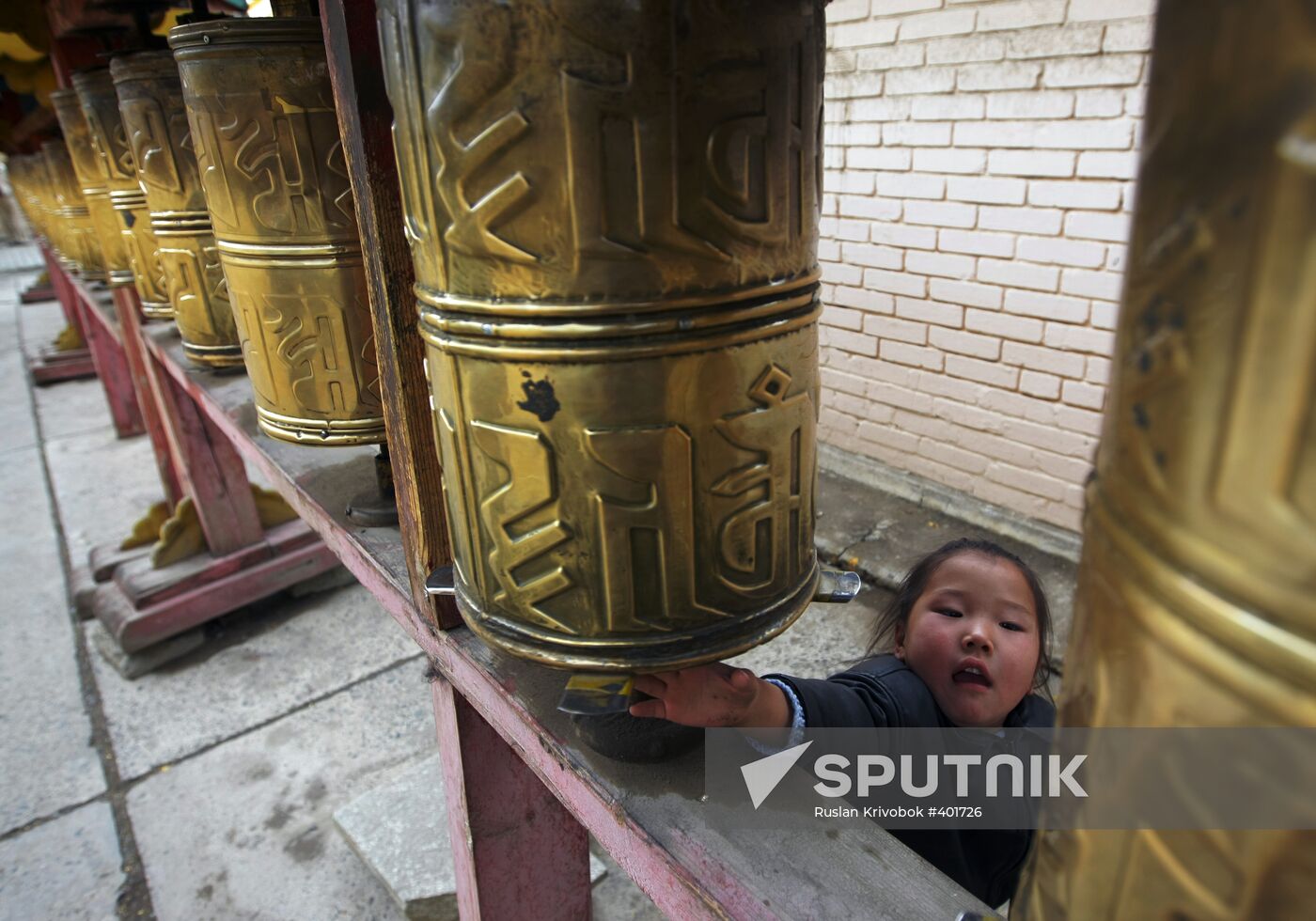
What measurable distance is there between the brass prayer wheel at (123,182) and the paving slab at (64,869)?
1414 millimetres

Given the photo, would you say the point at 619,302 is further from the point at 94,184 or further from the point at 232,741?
the point at 94,184

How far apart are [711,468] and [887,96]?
268 centimetres

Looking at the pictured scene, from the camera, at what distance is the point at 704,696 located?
29.4 inches

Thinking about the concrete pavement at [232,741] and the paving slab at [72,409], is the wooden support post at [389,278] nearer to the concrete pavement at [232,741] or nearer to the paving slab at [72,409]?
the concrete pavement at [232,741]

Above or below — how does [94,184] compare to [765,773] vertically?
above

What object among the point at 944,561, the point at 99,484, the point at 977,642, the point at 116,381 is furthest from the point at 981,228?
the point at 116,381

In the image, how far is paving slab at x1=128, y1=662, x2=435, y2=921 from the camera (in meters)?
2.04

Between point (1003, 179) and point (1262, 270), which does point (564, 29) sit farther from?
point (1003, 179)

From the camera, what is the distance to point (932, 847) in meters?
1.15

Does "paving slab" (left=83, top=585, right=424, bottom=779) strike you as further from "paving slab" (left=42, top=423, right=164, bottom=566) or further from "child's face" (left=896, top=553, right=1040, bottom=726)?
"child's face" (left=896, top=553, right=1040, bottom=726)

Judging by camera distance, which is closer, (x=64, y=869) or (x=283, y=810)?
(x=64, y=869)

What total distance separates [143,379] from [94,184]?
2.92 feet

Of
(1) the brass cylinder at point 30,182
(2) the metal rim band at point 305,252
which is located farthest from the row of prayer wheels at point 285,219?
(1) the brass cylinder at point 30,182

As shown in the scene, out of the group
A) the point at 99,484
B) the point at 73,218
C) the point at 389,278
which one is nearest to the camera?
the point at 389,278
